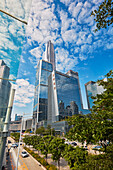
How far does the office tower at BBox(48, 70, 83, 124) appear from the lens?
7759 centimetres

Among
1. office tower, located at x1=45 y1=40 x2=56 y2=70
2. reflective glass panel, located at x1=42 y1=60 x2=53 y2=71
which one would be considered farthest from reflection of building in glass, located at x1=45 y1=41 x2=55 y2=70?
reflective glass panel, located at x1=42 y1=60 x2=53 y2=71

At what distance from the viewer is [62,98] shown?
83.6m

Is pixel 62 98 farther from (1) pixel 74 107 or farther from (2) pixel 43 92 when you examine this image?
(2) pixel 43 92

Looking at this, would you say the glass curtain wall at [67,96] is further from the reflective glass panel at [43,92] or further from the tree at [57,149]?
the tree at [57,149]

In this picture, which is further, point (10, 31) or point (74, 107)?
point (74, 107)

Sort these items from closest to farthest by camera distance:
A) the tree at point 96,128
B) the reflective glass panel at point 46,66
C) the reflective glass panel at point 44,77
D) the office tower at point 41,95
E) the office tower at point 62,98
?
the tree at point 96,128, the office tower at point 62,98, the office tower at point 41,95, the reflective glass panel at point 44,77, the reflective glass panel at point 46,66

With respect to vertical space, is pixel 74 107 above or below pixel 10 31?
above

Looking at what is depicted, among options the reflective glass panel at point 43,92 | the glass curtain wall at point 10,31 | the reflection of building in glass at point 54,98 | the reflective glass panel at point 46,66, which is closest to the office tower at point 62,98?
the reflection of building in glass at point 54,98

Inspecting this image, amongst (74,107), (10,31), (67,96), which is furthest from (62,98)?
(10,31)

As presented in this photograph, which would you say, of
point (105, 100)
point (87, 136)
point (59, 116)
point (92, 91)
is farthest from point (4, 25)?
point (92, 91)

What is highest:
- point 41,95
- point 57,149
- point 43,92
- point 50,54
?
point 50,54

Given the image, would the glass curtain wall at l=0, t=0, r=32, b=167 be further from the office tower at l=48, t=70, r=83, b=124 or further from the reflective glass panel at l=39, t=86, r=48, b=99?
the reflective glass panel at l=39, t=86, r=48, b=99

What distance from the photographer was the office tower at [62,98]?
77.6 m

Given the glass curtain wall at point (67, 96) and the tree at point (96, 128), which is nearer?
the tree at point (96, 128)
